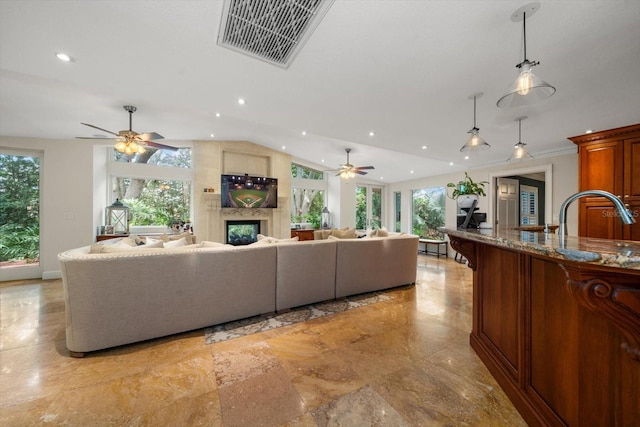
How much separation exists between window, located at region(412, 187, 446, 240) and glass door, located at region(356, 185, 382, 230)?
1388 millimetres

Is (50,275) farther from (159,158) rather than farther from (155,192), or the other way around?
(159,158)

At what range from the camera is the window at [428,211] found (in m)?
7.23

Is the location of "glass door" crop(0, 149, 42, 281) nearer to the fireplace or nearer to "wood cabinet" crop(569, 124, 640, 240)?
the fireplace

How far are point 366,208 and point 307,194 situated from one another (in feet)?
7.32

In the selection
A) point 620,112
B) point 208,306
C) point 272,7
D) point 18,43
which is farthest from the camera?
point 620,112

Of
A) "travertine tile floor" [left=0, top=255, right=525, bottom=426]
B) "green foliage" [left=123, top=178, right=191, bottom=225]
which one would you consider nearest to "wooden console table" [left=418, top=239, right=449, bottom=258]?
"travertine tile floor" [left=0, top=255, right=525, bottom=426]

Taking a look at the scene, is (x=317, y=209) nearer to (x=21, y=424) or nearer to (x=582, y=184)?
(x=582, y=184)

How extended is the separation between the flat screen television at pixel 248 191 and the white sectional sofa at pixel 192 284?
368cm

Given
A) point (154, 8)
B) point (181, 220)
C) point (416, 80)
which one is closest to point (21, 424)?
point (154, 8)

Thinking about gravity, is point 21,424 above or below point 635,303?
below

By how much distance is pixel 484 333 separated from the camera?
6.71 ft

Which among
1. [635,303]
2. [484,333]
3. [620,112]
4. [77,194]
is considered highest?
[620,112]

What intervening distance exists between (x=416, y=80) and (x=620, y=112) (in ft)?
8.73

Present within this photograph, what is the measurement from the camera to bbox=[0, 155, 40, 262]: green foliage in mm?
4215
